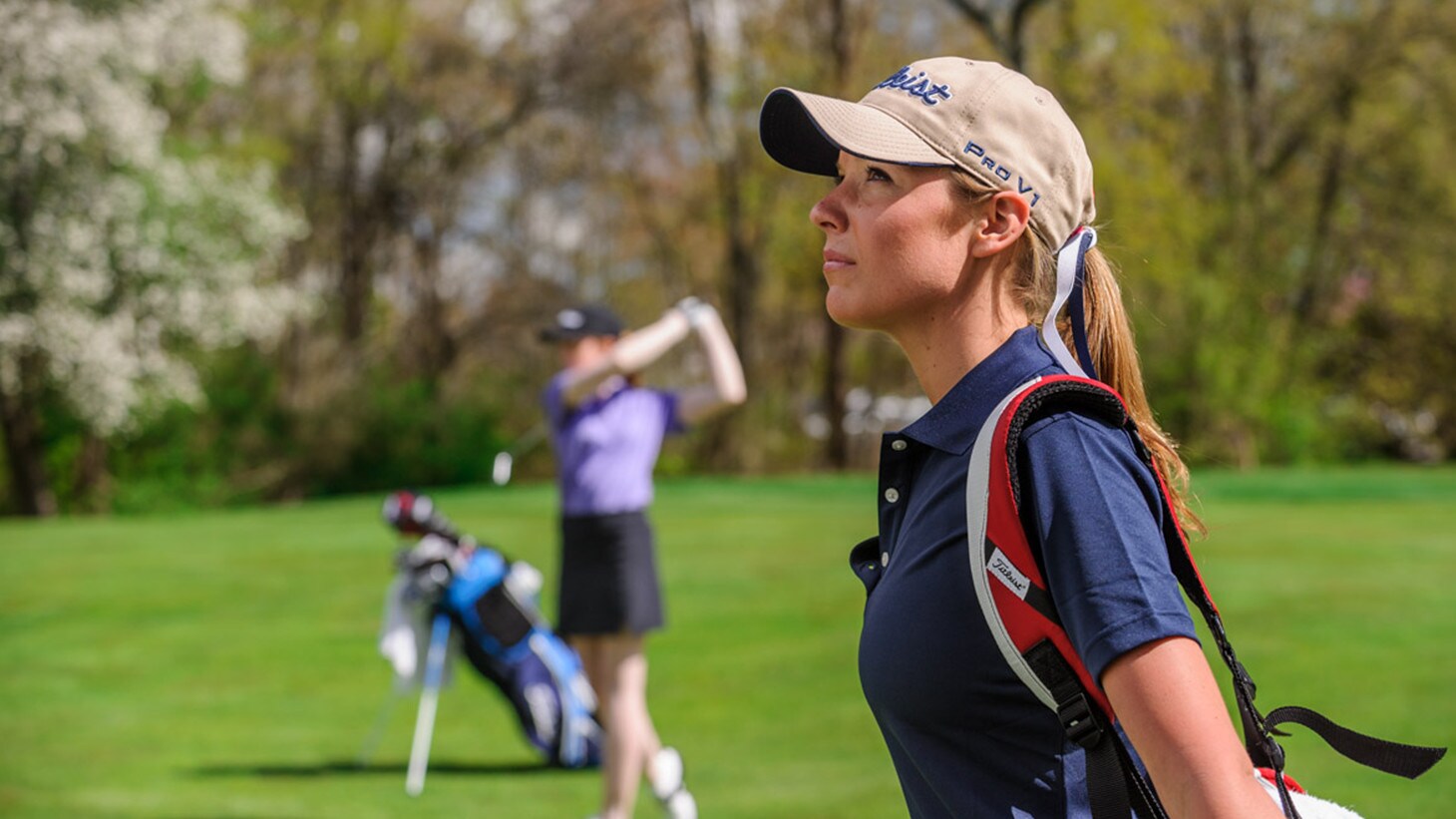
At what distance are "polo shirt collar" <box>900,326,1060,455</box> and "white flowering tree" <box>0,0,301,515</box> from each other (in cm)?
3037

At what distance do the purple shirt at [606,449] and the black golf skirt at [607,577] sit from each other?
73 mm

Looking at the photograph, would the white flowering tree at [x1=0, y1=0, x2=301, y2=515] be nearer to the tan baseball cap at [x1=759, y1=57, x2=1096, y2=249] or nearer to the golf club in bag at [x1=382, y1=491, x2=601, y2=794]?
the golf club in bag at [x1=382, y1=491, x2=601, y2=794]

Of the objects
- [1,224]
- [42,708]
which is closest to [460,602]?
[42,708]

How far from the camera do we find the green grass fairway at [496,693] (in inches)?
355

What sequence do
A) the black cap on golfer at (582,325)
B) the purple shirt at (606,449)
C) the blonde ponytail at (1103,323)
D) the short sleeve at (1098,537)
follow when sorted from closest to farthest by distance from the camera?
the short sleeve at (1098,537) < the blonde ponytail at (1103,323) < the purple shirt at (606,449) < the black cap on golfer at (582,325)

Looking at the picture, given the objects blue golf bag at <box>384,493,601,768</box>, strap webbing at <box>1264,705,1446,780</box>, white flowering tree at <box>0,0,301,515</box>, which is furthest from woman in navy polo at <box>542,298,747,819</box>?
white flowering tree at <box>0,0,301,515</box>

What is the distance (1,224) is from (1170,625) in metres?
33.0

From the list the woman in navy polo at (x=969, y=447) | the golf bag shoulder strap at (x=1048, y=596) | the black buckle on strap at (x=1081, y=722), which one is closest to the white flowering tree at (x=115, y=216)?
the woman in navy polo at (x=969, y=447)

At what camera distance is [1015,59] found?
111 feet

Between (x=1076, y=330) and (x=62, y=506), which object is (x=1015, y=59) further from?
(x=1076, y=330)

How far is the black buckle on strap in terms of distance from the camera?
200cm

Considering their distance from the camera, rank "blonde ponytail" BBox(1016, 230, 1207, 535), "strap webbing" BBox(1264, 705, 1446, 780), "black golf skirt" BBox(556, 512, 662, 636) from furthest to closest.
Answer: "black golf skirt" BBox(556, 512, 662, 636) < "blonde ponytail" BBox(1016, 230, 1207, 535) < "strap webbing" BBox(1264, 705, 1446, 780)

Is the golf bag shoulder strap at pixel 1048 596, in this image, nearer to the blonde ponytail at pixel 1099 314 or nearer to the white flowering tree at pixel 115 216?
the blonde ponytail at pixel 1099 314

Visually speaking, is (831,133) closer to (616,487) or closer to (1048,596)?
(1048,596)
